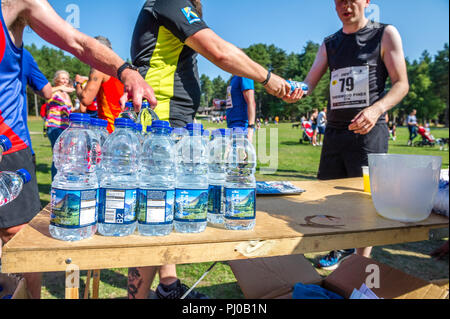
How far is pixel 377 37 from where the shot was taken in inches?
88.9

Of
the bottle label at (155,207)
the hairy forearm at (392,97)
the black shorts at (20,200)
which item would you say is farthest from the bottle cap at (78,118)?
the hairy forearm at (392,97)

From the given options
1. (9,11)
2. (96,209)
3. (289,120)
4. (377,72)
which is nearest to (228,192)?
(96,209)

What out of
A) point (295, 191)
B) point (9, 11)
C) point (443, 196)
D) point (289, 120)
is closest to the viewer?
point (443, 196)

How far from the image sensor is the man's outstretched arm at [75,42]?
1.33m

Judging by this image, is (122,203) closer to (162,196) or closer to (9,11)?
(162,196)

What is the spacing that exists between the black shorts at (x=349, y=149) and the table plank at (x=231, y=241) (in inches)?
42.2

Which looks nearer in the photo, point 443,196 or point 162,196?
point 162,196

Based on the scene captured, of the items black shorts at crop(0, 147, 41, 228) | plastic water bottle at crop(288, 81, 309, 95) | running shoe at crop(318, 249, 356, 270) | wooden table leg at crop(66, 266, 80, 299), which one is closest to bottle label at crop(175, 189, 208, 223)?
wooden table leg at crop(66, 266, 80, 299)

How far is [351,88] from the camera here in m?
2.37

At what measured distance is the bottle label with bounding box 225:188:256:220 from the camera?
1.03 m

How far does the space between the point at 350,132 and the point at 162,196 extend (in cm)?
192

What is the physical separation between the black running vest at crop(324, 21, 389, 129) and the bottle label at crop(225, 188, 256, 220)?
67.5 inches

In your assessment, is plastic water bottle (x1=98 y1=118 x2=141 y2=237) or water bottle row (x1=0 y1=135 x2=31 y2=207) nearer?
plastic water bottle (x1=98 y1=118 x2=141 y2=237)

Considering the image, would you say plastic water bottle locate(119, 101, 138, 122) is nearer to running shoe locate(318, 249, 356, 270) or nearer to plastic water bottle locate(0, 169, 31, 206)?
plastic water bottle locate(0, 169, 31, 206)
